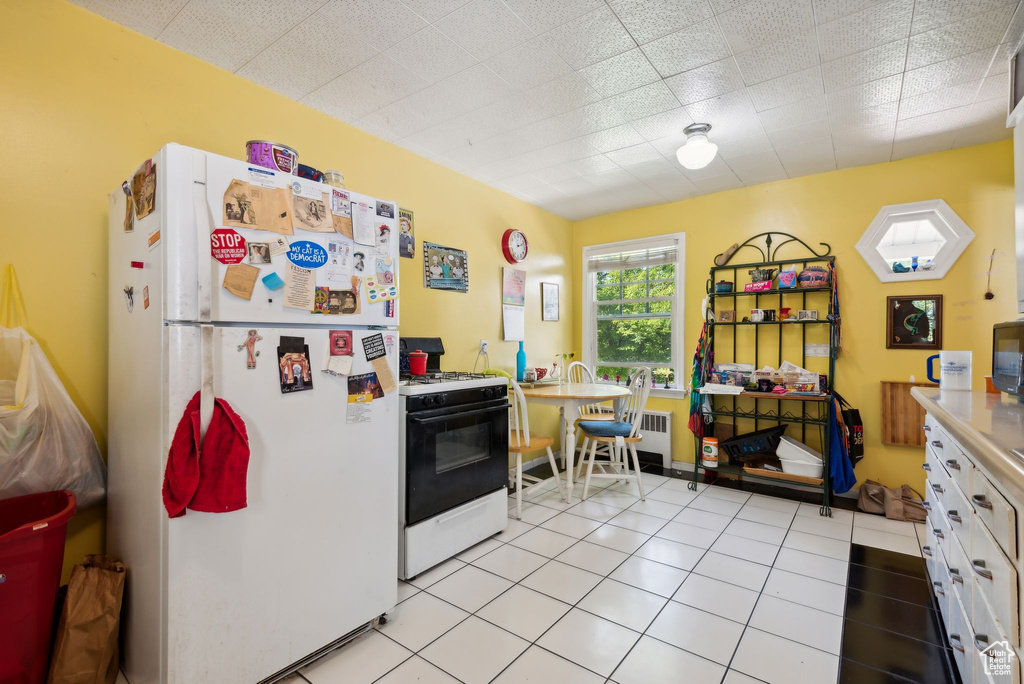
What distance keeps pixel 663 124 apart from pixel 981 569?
2602 mm

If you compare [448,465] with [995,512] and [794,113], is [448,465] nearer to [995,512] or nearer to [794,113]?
[995,512]

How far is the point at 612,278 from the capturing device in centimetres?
498

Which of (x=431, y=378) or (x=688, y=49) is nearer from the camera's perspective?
(x=688, y=49)

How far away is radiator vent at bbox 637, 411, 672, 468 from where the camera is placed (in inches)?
174

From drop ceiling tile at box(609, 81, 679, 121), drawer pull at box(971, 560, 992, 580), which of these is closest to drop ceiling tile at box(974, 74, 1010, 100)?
drop ceiling tile at box(609, 81, 679, 121)

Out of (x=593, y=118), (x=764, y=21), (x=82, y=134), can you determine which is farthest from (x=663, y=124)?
(x=82, y=134)

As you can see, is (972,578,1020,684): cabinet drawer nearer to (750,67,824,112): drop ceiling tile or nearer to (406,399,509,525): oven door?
(406,399,509,525): oven door

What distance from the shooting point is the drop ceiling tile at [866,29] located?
189 centimetres

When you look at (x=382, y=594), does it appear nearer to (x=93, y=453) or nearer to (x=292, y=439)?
(x=292, y=439)

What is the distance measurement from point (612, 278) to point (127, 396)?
4230mm

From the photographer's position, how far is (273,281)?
1.62 m

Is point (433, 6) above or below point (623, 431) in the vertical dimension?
above

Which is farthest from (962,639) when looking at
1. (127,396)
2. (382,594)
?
(127,396)

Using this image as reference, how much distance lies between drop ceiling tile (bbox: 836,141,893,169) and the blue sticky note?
3725 millimetres
